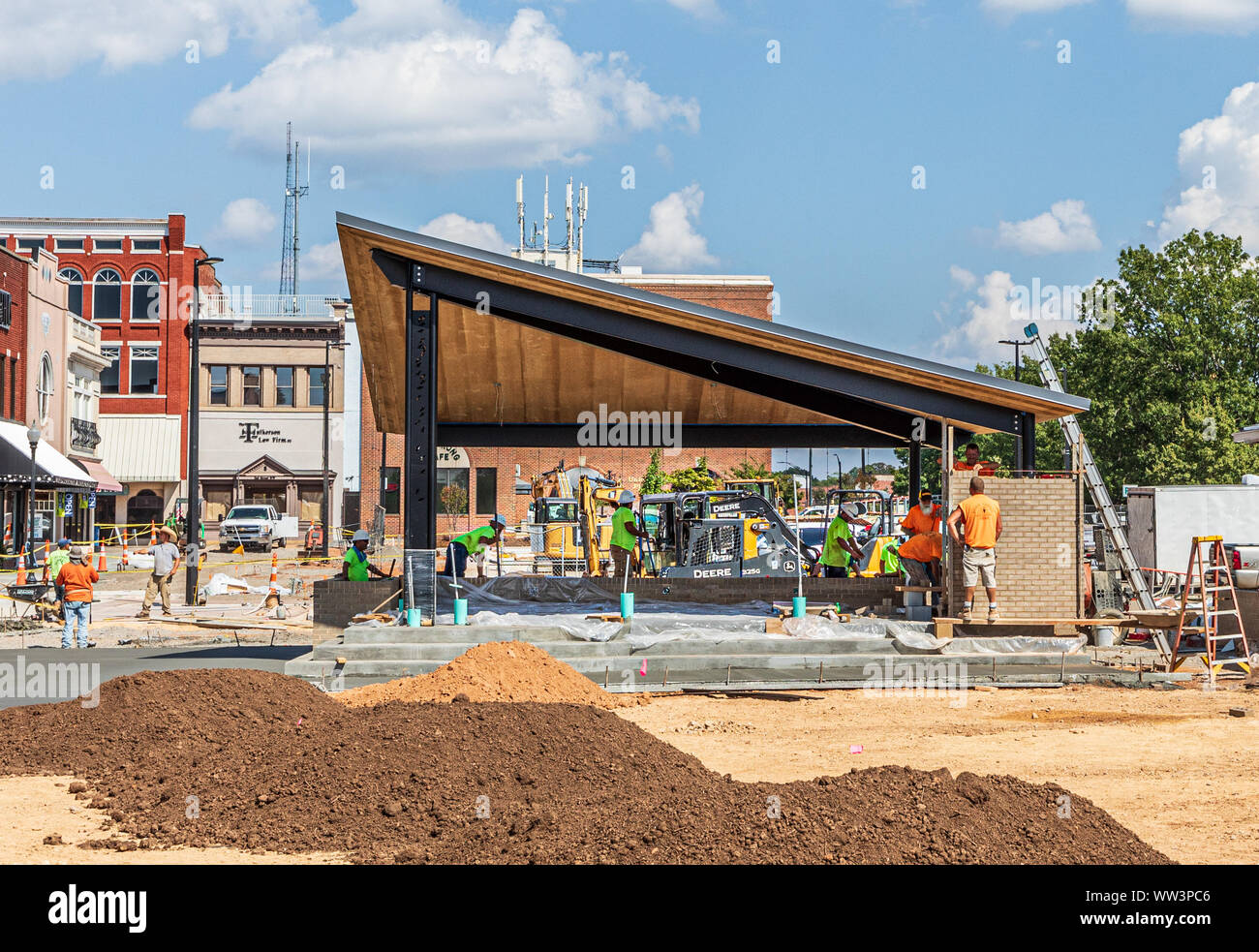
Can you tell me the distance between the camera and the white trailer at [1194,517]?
27.7 meters

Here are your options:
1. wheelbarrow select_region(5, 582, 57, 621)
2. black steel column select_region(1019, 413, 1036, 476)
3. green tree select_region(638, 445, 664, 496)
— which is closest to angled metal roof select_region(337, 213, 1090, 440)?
black steel column select_region(1019, 413, 1036, 476)

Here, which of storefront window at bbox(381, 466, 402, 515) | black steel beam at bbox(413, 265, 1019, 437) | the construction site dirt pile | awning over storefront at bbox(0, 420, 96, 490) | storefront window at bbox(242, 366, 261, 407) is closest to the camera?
the construction site dirt pile

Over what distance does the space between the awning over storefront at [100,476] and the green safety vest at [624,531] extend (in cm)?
3362

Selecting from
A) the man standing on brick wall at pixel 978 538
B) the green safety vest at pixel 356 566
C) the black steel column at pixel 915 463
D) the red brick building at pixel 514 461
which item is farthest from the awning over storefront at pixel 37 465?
the man standing on brick wall at pixel 978 538

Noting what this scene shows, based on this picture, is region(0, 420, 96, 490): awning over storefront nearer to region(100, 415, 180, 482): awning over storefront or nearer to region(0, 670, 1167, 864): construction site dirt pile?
region(100, 415, 180, 482): awning over storefront

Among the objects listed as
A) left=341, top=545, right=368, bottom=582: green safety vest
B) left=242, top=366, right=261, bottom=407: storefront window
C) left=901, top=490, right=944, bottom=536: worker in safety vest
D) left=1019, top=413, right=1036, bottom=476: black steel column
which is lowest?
left=341, top=545, right=368, bottom=582: green safety vest

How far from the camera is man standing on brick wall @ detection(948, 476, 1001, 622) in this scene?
14758 mm

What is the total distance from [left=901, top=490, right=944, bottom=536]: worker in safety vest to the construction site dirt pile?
25.5 feet

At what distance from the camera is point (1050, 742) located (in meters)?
11.3

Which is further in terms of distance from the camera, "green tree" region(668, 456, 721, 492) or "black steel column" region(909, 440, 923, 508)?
"green tree" region(668, 456, 721, 492)

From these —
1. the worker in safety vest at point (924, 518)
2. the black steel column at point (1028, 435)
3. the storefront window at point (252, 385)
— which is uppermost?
the storefront window at point (252, 385)

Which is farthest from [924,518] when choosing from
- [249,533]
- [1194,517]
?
[249,533]

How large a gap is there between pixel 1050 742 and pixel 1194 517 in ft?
62.3

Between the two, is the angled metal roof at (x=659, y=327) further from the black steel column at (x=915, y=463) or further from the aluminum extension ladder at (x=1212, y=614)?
the black steel column at (x=915, y=463)
